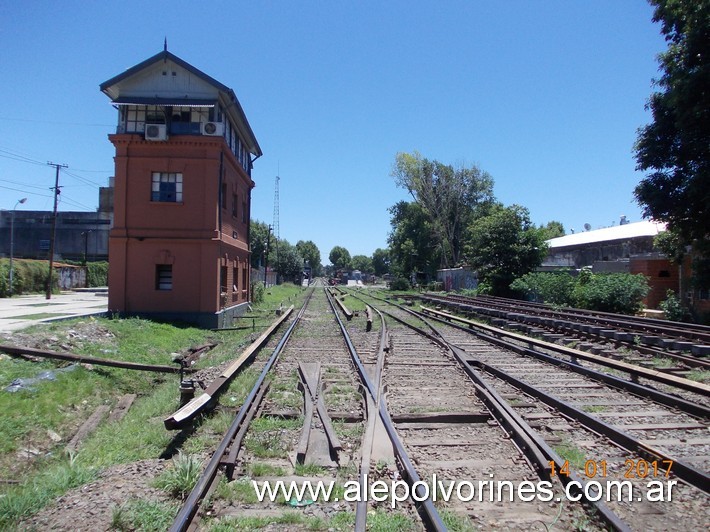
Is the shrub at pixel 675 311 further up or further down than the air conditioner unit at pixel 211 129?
further down

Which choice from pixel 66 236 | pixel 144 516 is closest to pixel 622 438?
pixel 144 516

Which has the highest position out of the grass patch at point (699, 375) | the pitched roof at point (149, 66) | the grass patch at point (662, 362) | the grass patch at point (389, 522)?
the pitched roof at point (149, 66)

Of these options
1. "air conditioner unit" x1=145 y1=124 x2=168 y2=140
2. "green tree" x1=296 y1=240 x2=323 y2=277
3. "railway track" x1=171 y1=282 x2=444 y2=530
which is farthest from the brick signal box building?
"green tree" x1=296 y1=240 x2=323 y2=277

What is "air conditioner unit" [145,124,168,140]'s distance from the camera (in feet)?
60.8

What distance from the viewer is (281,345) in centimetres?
1209

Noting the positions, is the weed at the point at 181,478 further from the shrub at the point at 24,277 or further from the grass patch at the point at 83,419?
the shrub at the point at 24,277

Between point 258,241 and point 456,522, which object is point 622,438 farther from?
point 258,241

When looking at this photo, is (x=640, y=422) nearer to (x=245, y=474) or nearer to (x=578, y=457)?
(x=578, y=457)

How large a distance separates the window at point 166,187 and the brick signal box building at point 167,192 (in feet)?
0.12

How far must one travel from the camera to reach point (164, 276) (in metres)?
19.2

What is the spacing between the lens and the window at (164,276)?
19094mm

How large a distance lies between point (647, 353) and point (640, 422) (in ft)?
20.0

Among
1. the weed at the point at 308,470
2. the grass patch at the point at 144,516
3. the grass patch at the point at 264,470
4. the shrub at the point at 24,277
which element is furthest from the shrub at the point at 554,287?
the shrub at the point at 24,277

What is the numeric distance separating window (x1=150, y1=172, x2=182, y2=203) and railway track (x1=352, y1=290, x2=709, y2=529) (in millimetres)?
14696
